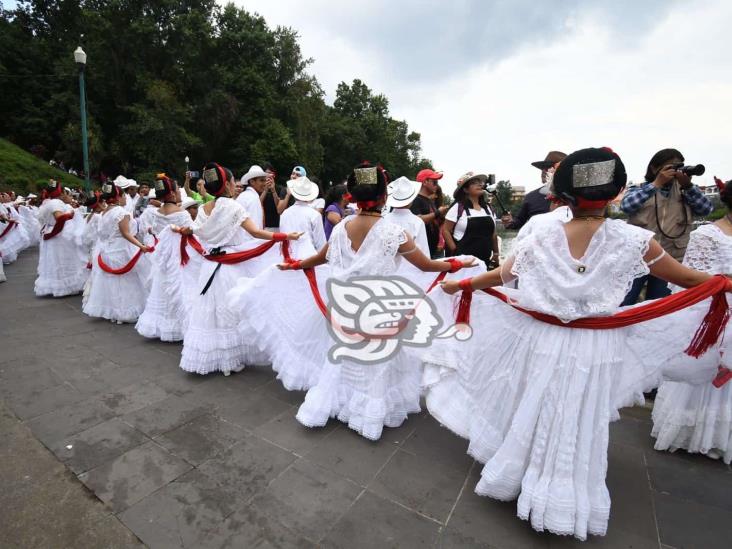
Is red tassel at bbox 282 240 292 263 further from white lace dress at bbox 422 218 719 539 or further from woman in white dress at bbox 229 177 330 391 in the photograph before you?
white lace dress at bbox 422 218 719 539

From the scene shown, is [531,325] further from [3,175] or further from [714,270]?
[3,175]

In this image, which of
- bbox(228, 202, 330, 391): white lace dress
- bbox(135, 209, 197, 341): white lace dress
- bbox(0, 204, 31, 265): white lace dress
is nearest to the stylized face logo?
bbox(228, 202, 330, 391): white lace dress

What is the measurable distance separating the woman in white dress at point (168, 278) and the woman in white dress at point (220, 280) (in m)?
0.46

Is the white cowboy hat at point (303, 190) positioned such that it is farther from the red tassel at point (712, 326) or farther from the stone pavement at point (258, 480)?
the red tassel at point (712, 326)

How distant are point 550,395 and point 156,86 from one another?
30757 mm

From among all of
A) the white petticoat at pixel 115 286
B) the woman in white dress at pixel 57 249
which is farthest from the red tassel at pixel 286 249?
the woman in white dress at pixel 57 249

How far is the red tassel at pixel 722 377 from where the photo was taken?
2.39m

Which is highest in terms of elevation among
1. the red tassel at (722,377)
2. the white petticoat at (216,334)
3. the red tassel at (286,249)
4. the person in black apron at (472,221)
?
the person in black apron at (472,221)

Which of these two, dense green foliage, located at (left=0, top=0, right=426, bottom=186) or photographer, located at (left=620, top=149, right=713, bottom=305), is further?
dense green foliage, located at (left=0, top=0, right=426, bottom=186)

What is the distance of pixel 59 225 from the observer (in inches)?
271

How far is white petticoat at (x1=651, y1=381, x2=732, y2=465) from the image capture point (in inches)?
100

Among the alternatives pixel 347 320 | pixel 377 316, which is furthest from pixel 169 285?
pixel 377 316

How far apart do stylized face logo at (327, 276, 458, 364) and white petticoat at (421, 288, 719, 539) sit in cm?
56

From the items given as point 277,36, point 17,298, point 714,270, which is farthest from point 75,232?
point 277,36
